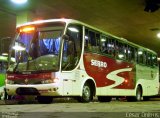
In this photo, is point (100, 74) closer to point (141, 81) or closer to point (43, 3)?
point (43, 3)

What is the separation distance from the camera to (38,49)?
11.9 metres

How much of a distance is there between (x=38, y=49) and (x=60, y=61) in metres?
1.01

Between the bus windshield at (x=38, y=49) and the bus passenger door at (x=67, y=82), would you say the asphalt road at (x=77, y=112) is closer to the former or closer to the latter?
the bus passenger door at (x=67, y=82)

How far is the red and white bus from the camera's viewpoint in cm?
1152

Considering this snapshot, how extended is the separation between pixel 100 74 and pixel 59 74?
3.10m

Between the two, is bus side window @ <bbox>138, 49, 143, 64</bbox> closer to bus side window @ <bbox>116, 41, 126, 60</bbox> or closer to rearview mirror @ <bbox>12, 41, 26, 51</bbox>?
bus side window @ <bbox>116, 41, 126, 60</bbox>

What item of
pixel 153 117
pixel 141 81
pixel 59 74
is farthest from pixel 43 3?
pixel 153 117

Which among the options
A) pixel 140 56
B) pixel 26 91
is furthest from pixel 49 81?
pixel 140 56

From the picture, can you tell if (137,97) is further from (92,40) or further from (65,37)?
(65,37)

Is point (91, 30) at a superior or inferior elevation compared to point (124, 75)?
superior

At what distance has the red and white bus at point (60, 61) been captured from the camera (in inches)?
453

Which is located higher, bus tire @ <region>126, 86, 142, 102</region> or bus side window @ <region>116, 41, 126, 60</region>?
bus side window @ <region>116, 41, 126, 60</region>

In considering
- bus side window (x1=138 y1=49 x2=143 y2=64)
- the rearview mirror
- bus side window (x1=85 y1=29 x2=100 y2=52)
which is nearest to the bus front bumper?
the rearview mirror

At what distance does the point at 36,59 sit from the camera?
11.8m
